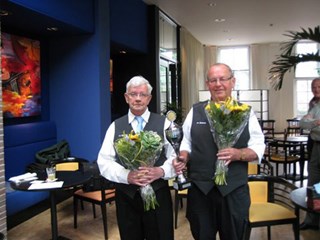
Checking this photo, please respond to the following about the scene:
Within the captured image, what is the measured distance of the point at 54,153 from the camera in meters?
4.96

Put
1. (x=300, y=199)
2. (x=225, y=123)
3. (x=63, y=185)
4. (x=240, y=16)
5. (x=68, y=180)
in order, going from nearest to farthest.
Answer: (x=225, y=123)
(x=300, y=199)
(x=63, y=185)
(x=68, y=180)
(x=240, y=16)

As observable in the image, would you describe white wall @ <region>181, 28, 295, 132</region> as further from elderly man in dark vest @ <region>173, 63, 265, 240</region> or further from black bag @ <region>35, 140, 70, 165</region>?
elderly man in dark vest @ <region>173, 63, 265, 240</region>

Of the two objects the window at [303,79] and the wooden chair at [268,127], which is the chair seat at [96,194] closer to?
the wooden chair at [268,127]

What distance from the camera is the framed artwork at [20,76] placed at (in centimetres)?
434

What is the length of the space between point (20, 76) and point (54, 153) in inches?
47.8

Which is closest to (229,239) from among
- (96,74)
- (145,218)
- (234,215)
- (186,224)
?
(234,215)

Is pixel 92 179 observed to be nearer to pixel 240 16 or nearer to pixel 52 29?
pixel 52 29

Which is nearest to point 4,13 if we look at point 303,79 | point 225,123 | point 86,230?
point 86,230

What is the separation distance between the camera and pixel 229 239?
6.49 feet

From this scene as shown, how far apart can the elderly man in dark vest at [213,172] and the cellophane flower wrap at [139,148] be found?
6.4 inches

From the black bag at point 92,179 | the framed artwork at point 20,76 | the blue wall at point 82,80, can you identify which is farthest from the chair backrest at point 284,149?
the framed artwork at point 20,76

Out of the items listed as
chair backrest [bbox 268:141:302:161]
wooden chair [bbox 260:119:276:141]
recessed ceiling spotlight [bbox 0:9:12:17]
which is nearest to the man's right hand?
recessed ceiling spotlight [bbox 0:9:12:17]

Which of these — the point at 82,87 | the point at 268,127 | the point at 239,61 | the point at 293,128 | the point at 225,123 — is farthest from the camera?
the point at 239,61

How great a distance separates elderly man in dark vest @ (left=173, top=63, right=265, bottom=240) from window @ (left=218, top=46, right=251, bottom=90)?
11774 mm
